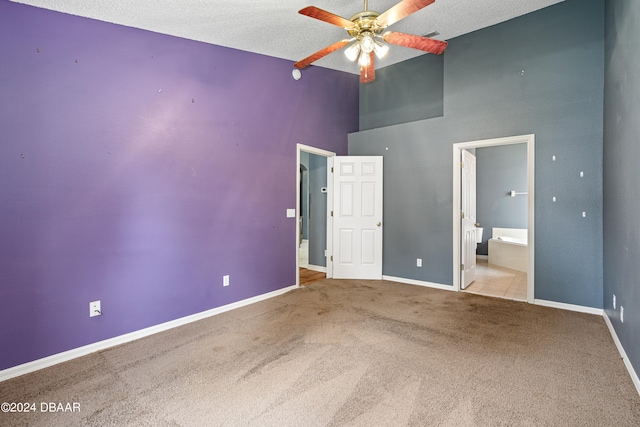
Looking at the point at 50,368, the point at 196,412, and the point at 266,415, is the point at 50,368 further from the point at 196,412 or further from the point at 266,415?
the point at 266,415

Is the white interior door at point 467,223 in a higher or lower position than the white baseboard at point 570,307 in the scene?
higher

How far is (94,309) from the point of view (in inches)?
104

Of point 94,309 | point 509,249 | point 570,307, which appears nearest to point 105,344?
point 94,309

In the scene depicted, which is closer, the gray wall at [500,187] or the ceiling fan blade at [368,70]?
the ceiling fan blade at [368,70]

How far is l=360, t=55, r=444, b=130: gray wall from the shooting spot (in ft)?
15.8

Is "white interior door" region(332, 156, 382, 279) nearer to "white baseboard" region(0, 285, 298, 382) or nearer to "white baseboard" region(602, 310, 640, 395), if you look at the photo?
"white baseboard" region(0, 285, 298, 382)

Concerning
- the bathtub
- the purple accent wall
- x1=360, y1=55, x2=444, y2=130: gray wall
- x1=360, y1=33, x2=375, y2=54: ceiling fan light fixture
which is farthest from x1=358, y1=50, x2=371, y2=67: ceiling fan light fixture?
the bathtub

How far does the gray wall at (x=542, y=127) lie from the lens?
11.1ft

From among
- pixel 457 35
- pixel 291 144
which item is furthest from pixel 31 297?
pixel 457 35

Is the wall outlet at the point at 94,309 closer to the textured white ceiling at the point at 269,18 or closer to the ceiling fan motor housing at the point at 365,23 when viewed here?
the textured white ceiling at the point at 269,18

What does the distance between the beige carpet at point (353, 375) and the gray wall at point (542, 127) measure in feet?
2.30

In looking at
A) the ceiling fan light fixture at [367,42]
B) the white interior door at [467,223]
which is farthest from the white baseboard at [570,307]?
the ceiling fan light fixture at [367,42]

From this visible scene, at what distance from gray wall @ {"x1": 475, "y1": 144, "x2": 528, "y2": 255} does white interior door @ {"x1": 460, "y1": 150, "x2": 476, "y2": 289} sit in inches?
108

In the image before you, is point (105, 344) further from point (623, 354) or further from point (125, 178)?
point (623, 354)
